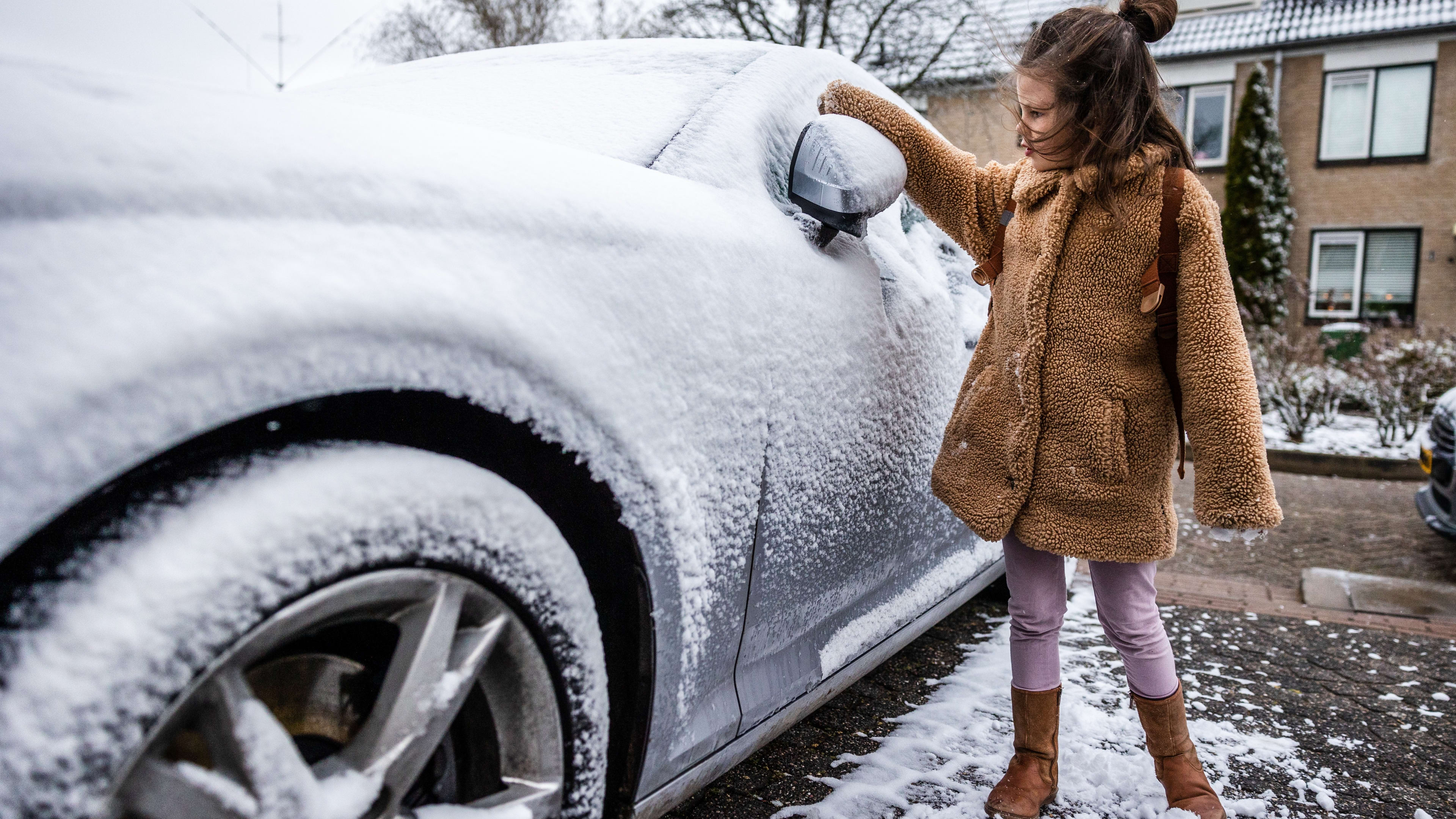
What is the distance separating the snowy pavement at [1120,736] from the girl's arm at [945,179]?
97cm

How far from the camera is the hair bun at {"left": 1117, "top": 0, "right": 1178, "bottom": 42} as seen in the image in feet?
5.12

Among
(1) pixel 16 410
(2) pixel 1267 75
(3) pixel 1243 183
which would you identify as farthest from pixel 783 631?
(2) pixel 1267 75

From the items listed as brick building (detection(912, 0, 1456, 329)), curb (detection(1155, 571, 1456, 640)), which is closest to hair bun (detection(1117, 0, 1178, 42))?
curb (detection(1155, 571, 1456, 640))

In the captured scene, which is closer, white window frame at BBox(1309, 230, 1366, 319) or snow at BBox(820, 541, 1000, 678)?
snow at BBox(820, 541, 1000, 678)

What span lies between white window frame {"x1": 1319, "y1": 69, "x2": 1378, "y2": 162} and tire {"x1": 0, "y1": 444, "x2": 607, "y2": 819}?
1733 centimetres

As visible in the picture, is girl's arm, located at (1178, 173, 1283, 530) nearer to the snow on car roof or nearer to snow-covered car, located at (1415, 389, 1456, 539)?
the snow on car roof

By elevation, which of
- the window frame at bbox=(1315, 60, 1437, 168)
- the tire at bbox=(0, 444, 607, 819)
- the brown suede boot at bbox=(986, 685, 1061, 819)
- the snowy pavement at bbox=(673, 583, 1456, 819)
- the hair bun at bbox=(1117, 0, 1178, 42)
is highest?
the window frame at bbox=(1315, 60, 1437, 168)

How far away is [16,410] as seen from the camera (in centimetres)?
58

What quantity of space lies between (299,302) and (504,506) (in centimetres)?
26

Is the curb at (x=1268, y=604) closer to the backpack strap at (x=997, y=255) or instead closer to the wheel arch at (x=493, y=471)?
the backpack strap at (x=997, y=255)

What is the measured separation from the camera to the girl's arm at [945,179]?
1.71 metres

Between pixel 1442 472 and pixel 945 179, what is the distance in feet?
9.62

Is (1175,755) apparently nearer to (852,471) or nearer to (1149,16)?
(852,471)

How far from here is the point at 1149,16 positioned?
5.12 ft
